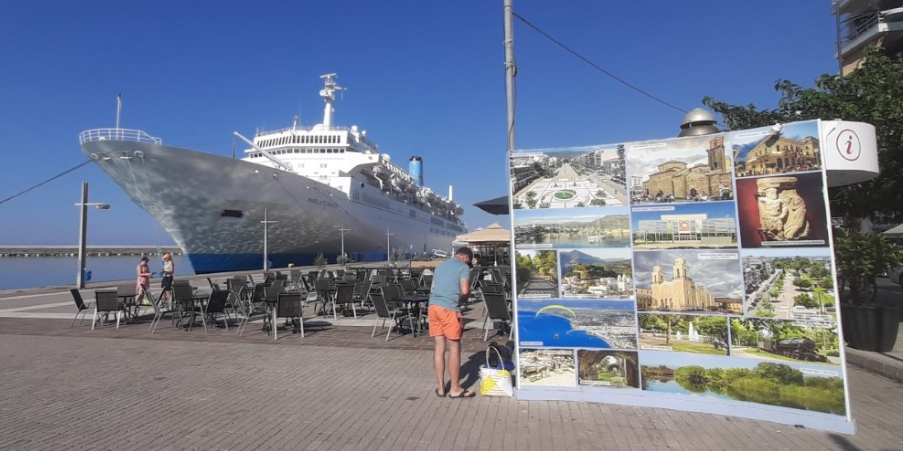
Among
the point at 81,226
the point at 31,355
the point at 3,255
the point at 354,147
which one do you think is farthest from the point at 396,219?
the point at 3,255

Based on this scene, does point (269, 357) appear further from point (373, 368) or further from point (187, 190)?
point (187, 190)

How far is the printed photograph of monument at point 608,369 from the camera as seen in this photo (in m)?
3.81

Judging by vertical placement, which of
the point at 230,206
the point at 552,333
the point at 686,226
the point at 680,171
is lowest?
the point at 552,333

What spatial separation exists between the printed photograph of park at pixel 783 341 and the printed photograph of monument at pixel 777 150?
111cm

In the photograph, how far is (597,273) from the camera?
3.86 meters

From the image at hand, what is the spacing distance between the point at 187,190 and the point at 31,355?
2306cm

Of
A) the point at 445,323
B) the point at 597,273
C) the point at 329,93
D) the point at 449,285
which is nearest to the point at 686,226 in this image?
the point at 597,273

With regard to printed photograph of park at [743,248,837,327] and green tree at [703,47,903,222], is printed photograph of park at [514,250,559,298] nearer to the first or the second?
printed photograph of park at [743,248,837,327]

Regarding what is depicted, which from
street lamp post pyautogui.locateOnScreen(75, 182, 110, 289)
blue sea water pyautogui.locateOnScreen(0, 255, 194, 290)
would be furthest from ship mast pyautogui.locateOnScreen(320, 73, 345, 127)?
street lamp post pyautogui.locateOnScreen(75, 182, 110, 289)

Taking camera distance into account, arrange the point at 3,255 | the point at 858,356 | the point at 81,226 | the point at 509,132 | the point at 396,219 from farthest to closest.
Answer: the point at 3,255, the point at 396,219, the point at 81,226, the point at 858,356, the point at 509,132

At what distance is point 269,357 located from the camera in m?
6.00

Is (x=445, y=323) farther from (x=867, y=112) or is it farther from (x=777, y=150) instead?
(x=867, y=112)

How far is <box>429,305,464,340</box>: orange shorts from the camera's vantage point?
4156 millimetres

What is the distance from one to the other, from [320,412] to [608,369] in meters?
2.42
